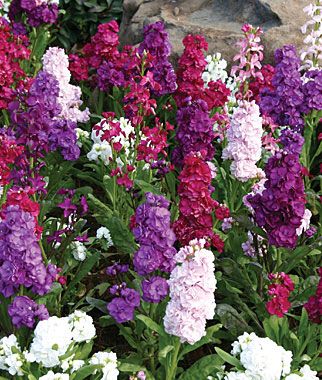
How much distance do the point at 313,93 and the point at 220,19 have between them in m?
2.13

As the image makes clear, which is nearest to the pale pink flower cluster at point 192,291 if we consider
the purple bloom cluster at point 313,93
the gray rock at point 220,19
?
the purple bloom cluster at point 313,93

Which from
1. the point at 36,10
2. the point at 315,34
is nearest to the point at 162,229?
the point at 315,34

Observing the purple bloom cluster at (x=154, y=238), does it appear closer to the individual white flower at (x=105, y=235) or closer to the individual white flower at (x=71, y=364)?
the individual white flower at (x=71, y=364)

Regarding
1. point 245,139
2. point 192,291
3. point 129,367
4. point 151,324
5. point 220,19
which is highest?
point 220,19

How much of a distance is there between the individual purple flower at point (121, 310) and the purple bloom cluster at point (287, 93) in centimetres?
210

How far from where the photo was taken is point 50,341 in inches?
118

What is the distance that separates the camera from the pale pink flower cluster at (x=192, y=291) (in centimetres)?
293

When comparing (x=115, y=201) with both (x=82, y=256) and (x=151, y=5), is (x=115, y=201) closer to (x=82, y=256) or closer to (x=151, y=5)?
(x=82, y=256)

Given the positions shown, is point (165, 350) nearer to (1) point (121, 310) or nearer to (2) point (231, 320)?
(1) point (121, 310)

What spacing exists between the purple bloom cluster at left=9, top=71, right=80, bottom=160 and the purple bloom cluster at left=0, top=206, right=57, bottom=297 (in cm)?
96

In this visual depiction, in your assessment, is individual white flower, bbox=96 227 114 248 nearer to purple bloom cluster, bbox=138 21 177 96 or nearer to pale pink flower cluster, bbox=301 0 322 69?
purple bloom cluster, bbox=138 21 177 96

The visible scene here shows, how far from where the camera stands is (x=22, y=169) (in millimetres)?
4258

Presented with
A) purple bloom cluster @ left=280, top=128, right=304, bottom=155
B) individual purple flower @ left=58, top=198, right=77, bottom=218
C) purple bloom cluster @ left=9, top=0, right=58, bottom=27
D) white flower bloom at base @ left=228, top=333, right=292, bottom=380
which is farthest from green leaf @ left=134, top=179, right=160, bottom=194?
purple bloom cluster @ left=9, top=0, right=58, bottom=27

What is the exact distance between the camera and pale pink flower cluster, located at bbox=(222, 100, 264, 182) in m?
4.23
